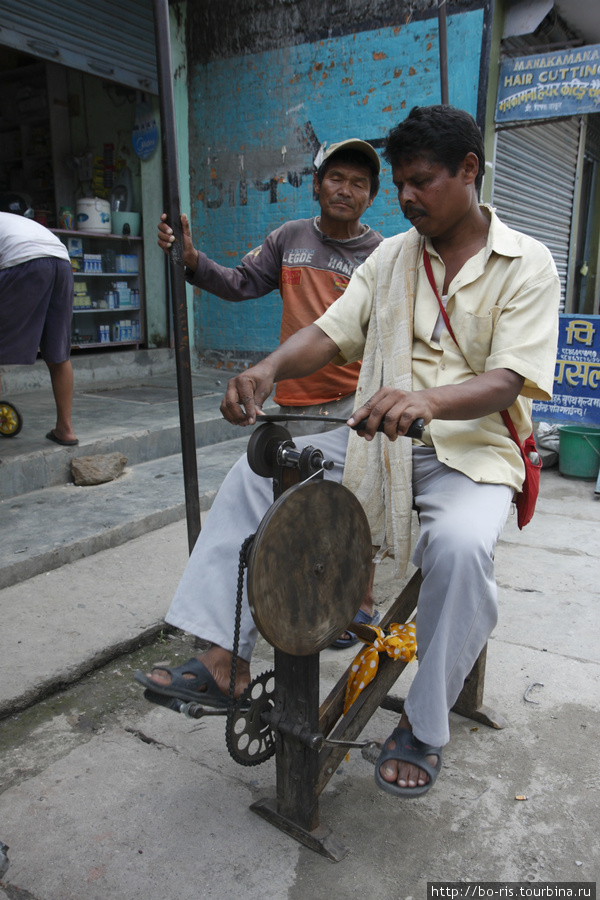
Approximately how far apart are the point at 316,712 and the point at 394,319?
1.18 metres

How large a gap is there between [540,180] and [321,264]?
19.2 ft

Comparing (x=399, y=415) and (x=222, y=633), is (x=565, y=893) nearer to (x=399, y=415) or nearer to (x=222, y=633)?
(x=222, y=633)

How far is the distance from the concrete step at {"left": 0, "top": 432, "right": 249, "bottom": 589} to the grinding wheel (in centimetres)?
189

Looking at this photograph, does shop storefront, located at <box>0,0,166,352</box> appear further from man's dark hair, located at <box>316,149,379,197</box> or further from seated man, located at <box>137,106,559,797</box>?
seated man, located at <box>137,106,559,797</box>

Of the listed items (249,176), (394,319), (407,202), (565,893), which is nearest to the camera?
(565,893)

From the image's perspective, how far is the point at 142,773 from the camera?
2.00 metres

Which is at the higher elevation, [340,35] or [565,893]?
[340,35]

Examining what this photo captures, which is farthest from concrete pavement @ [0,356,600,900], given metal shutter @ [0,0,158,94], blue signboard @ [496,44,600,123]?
metal shutter @ [0,0,158,94]

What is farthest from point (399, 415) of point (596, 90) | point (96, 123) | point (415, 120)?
point (96, 123)

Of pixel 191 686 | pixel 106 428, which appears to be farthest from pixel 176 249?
pixel 106 428

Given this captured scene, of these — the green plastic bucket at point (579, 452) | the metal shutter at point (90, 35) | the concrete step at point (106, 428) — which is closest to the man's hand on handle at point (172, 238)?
the concrete step at point (106, 428)

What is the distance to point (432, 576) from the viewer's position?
5.76 feet

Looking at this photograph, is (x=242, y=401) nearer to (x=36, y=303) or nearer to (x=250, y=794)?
(x=250, y=794)

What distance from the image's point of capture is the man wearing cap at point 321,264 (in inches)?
111
